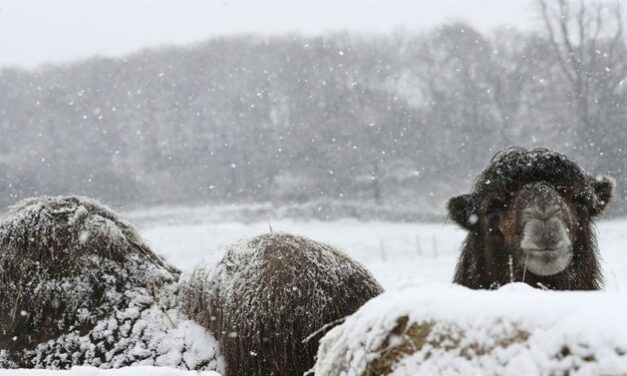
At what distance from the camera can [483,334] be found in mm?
1535

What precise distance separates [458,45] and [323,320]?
4758 cm

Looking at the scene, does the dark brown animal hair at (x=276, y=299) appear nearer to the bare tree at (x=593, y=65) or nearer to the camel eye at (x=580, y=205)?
the camel eye at (x=580, y=205)

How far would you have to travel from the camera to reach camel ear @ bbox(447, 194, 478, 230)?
4.60 m

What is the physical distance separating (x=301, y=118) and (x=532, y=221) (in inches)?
1696

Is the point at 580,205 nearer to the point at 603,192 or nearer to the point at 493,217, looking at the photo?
the point at 603,192

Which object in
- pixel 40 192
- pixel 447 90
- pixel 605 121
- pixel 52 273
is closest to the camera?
pixel 52 273

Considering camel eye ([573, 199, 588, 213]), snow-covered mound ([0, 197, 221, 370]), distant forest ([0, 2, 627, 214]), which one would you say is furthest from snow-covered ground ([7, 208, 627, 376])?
snow-covered mound ([0, 197, 221, 370])

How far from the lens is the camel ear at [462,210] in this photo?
4.60m

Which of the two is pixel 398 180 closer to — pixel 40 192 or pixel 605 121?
pixel 605 121

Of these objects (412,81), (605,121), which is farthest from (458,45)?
(605,121)

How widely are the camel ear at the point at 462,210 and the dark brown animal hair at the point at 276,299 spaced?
118 centimetres

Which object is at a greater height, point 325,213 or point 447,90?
point 447,90

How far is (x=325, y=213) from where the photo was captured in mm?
38344

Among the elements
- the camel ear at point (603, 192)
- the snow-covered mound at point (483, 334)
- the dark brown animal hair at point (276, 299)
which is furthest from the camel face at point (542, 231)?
the snow-covered mound at point (483, 334)
